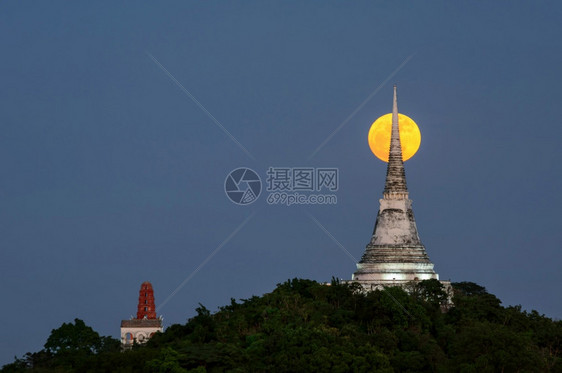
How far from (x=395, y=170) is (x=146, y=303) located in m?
38.2

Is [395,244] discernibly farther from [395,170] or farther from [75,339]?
[75,339]

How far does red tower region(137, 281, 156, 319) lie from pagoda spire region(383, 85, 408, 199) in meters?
35.7

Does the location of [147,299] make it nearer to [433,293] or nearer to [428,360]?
[433,293]

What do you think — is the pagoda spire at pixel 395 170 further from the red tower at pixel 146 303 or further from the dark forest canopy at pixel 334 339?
the red tower at pixel 146 303

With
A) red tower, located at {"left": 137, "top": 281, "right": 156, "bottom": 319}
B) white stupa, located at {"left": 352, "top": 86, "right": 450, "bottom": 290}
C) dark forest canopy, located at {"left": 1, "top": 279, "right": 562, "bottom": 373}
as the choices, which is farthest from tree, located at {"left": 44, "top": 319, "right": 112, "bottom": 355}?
red tower, located at {"left": 137, "top": 281, "right": 156, "bottom": 319}

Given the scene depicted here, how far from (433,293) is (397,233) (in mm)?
10570

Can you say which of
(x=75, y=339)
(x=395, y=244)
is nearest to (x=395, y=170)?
(x=395, y=244)

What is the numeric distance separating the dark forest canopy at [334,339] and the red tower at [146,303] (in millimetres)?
34983

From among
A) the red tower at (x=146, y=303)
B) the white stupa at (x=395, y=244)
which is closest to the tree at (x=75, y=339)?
the white stupa at (x=395, y=244)

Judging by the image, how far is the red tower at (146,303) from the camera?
135 metres

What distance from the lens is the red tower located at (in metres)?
135

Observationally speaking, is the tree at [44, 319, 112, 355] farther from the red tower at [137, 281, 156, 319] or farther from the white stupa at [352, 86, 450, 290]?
the red tower at [137, 281, 156, 319]

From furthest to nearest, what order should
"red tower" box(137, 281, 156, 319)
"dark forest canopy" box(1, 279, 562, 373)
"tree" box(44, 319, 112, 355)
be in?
"red tower" box(137, 281, 156, 319) < "tree" box(44, 319, 112, 355) < "dark forest canopy" box(1, 279, 562, 373)

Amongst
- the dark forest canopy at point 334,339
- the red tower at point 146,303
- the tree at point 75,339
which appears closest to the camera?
the dark forest canopy at point 334,339
